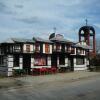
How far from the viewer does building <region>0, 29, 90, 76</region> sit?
38525mm

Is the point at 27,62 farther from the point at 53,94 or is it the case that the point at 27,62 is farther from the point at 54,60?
the point at 53,94

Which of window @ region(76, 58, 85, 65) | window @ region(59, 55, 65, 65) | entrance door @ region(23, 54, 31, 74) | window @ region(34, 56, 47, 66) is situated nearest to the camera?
entrance door @ region(23, 54, 31, 74)

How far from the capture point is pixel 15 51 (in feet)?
126

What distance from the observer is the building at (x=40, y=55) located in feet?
126

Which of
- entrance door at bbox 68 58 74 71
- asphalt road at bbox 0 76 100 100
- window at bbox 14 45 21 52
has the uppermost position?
window at bbox 14 45 21 52

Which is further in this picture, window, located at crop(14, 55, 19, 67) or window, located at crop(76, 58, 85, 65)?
window, located at crop(76, 58, 85, 65)

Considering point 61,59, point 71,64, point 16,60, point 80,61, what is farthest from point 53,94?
point 80,61

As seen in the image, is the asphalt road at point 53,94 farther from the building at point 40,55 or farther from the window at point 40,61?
the window at point 40,61

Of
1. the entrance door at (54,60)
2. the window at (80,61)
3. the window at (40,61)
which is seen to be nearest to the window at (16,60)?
the window at (40,61)

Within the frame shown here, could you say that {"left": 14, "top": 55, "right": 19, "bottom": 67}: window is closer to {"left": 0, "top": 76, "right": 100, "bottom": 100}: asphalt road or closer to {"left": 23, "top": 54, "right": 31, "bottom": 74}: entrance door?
{"left": 23, "top": 54, "right": 31, "bottom": 74}: entrance door

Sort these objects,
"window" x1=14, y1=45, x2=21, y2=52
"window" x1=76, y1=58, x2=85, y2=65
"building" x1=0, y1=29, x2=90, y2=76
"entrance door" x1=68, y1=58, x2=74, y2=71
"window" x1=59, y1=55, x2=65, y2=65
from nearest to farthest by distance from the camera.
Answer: "building" x1=0, y1=29, x2=90, y2=76 < "window" x1=14, y1=45, x2=21, y2=52 < "window" x1=59, y1=55, x2=65, y2=65 < "entrance door" x1=68, y1=58, x2=74, y2=71 < "window" x1=76, y1=58, x2=85, y2=65

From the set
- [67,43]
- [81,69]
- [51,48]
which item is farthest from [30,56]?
[81,69]

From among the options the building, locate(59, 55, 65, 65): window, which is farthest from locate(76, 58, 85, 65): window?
locate(59, 55, 65, 65): window

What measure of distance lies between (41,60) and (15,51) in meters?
5.02
